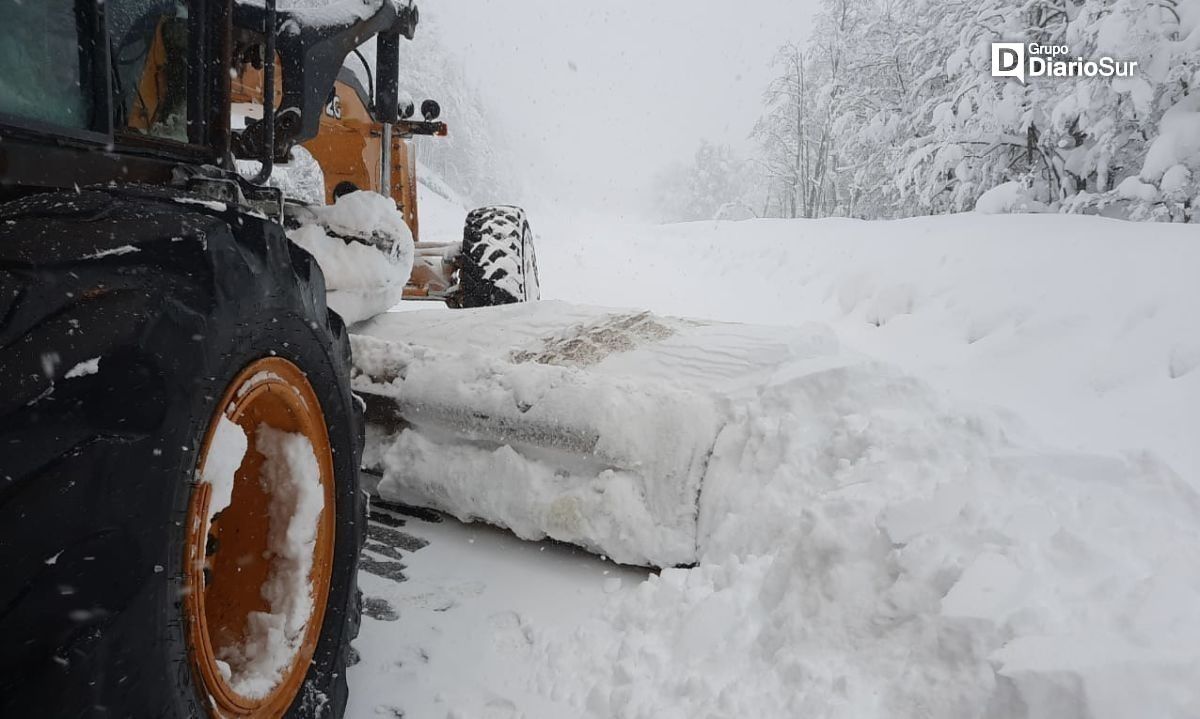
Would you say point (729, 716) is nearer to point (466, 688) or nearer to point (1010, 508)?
point (466, 688)

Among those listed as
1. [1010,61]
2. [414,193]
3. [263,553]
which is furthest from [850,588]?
[1010,61]

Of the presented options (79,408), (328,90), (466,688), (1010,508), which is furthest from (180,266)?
(1010,508)

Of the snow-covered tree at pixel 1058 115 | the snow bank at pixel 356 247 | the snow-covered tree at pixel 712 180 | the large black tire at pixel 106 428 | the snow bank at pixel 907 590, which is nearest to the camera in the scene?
the large black tire at pixel 106 428

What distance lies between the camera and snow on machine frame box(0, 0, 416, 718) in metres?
0.90

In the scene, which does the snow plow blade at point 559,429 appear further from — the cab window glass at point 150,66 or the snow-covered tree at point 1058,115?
the snow-covered tree at point 1058,115

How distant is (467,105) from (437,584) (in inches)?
2386

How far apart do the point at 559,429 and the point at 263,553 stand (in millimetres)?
1079

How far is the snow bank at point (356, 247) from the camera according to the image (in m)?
2.85

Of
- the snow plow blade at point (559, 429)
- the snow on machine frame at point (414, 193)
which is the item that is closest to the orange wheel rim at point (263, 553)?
the snow plow blade at point (559, 429)

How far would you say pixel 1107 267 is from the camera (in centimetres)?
551

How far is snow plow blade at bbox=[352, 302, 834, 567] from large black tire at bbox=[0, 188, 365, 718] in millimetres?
1330

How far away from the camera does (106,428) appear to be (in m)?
0.94

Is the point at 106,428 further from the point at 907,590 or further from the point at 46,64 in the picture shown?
the point at 907,590

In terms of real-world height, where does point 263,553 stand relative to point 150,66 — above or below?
below
